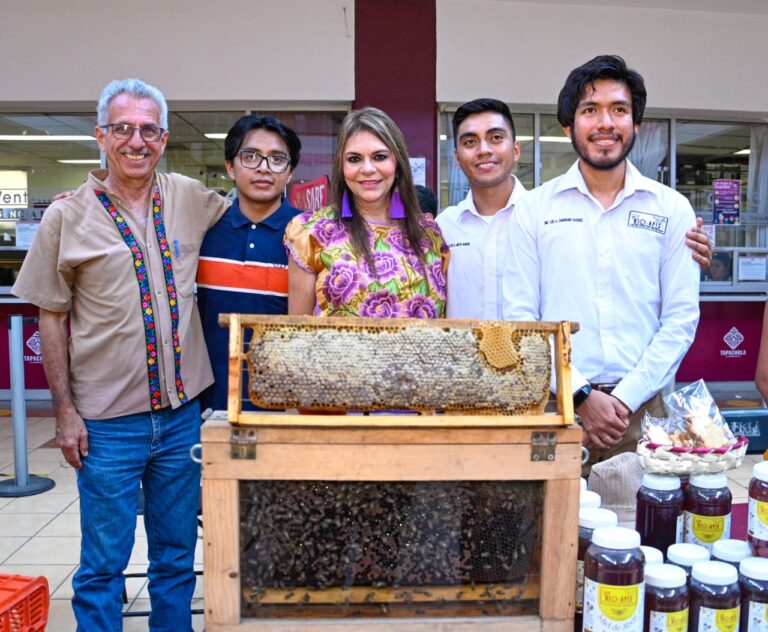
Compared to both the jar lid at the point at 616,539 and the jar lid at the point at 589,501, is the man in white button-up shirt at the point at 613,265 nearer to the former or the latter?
the jar lid at the point at 589,501

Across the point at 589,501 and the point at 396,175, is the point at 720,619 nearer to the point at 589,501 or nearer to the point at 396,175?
the point at 589,501

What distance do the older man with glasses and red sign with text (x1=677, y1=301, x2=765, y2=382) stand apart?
21.4 feet

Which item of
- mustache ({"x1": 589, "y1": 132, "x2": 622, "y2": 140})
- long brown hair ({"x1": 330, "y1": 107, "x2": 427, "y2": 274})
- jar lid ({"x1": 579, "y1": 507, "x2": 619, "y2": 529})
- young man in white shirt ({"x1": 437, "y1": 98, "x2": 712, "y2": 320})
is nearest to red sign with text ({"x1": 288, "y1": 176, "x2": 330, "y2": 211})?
young man in white shirt ({"x1": 437, "y1": 98, "x2": 712, "y2": 320})

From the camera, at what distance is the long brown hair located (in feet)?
6.68

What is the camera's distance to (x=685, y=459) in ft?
5.04

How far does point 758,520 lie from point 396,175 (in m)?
1.27

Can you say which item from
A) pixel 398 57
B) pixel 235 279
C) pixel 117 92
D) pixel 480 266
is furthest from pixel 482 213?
pixel 398 57

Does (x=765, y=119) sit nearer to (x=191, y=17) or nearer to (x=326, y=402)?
(x=191, y=17)

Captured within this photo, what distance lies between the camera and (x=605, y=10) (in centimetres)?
681

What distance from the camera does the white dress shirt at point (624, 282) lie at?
2.04 meters

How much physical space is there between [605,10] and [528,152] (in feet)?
4.82

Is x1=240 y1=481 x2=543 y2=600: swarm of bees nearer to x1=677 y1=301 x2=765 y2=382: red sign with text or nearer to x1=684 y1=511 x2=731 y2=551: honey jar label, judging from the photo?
x1=684 y1=511 x2=731 y2=551: honey jar label

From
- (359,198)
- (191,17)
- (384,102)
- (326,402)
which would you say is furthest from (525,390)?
(191,17)

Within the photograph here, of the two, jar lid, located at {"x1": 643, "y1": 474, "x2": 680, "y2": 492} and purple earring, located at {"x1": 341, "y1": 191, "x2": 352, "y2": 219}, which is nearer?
jar lid, located at {"x1": 643, "y1": 474, "x2": 680, "y2": 492}
